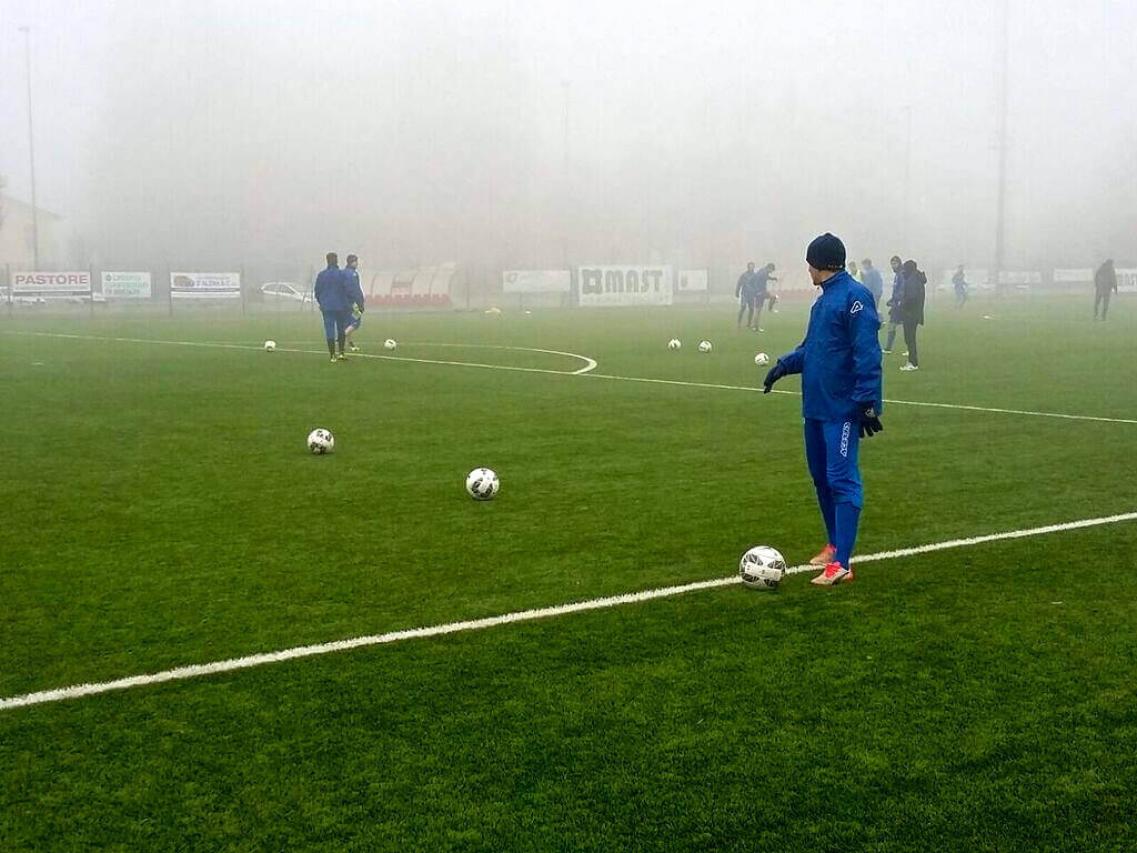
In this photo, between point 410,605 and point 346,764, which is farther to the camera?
point 410,605

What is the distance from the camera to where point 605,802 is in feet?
13.7

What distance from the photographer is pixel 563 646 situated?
582 centimetres

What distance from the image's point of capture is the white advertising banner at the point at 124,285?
54.7 metres

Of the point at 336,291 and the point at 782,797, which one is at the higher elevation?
the point at 336,291

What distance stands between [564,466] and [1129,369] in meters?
14.2

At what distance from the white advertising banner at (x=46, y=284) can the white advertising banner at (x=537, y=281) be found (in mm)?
20323

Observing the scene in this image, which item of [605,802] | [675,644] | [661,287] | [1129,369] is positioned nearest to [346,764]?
[605,802]

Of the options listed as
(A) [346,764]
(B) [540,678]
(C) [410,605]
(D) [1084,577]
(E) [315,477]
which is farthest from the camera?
(E) [315,477]

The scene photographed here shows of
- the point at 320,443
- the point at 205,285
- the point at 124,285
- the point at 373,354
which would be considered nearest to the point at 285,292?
the point at 205,285

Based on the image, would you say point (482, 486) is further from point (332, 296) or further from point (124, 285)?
point (124, 285)

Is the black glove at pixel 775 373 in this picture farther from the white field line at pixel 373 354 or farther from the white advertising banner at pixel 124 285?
the white advertising banner at pixel 124 285

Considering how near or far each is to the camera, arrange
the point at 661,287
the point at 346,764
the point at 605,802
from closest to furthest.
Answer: the point at 605,802, the point at 346,764, the point at 661,287

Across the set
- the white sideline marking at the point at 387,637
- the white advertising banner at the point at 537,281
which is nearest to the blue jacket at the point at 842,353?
the white sideline marking at the point at 387,637

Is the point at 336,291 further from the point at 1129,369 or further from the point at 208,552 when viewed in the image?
the point at 208,552
